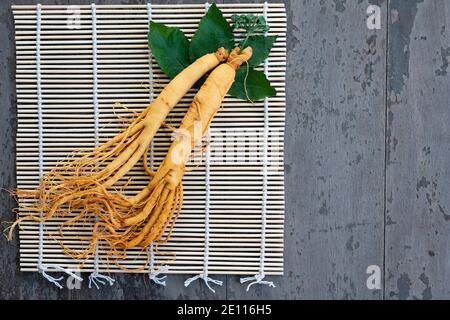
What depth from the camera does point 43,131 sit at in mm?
886

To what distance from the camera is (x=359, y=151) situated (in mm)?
895

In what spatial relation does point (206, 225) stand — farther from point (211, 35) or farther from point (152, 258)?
point (211, 35)

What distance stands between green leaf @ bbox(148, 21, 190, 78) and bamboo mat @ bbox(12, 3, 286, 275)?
0.04 m

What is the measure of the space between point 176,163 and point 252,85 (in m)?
0.19

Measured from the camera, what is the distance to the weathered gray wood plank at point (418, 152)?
2.91ft

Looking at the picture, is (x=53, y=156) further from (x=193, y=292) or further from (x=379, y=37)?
(x=379, y=37)

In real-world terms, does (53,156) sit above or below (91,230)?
above

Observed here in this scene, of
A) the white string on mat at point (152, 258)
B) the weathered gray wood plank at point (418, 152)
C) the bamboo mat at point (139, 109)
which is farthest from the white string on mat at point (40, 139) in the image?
the weathered gray wood plank at point (418, 152)

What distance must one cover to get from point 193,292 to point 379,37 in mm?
573

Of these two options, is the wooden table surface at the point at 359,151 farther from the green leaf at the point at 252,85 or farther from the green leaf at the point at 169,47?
the green leaf at the point at 169,47

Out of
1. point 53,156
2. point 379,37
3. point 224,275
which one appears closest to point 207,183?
point 224,275

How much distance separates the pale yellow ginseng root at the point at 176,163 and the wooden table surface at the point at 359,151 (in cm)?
12

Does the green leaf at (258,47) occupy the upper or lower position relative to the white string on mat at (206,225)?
upper
